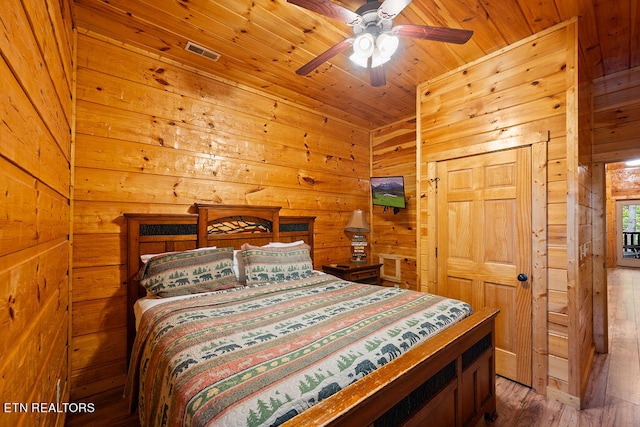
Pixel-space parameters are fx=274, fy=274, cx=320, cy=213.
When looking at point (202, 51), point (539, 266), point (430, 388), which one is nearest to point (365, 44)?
point (202, 51)

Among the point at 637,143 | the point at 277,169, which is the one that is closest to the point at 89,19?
the point at 277,169

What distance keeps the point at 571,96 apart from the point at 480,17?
879 mm

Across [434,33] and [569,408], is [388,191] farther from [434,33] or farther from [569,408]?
[569,408]

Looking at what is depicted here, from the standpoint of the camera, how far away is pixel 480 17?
1.99 metres

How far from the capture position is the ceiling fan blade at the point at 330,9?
4.82ft

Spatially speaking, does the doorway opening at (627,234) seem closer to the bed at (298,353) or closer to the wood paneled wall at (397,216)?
the wood paneled wall at (397,216)

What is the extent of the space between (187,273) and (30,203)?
1228 mm

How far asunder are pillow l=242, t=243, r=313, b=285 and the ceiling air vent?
173 cm

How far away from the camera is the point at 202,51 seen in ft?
7.82

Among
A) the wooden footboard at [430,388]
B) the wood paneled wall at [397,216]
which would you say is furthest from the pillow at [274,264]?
the wood paneled wall at [397,216]

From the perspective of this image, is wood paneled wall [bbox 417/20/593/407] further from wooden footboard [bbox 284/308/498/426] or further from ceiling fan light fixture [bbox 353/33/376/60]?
ceiling fan light fixture [bbox 353/33/376/60]

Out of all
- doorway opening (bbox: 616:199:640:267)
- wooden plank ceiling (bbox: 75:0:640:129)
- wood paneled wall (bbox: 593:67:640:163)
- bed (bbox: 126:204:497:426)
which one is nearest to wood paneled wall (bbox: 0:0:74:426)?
bed (bbox: 126:204:497:426)

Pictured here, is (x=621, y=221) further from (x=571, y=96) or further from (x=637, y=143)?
(x=571, y=96)

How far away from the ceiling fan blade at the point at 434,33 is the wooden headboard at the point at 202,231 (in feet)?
6.56
